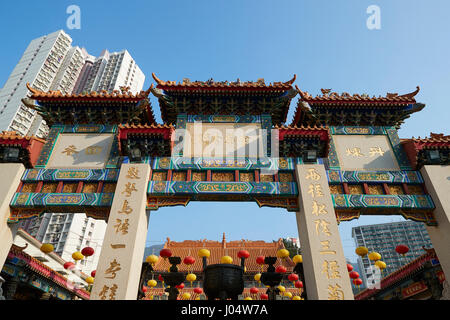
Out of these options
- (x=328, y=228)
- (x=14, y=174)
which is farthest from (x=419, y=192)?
(x=14, y=174)

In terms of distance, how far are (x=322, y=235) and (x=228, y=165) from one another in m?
3.39

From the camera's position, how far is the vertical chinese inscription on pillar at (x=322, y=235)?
653 cm

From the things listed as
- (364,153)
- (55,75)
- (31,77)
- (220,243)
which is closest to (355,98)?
(364,153)

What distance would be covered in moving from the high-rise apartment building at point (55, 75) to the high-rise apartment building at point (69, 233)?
14.4 m

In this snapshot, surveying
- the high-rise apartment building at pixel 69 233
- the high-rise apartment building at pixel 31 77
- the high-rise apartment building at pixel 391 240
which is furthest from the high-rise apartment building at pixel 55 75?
the high-rise apartment building at pixel 391 240

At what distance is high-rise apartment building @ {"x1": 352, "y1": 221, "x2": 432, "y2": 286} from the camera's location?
69438 millimetres

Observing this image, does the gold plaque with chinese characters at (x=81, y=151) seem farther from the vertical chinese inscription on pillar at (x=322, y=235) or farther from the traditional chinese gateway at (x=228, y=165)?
the vertical chinese inscription on pillar at (x=322, y=235)

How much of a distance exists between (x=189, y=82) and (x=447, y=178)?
8.79 m

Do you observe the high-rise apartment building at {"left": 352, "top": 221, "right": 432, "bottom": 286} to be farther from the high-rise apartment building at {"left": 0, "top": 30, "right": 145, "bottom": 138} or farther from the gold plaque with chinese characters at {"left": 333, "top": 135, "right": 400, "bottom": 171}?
the high-rise apartment building at {"left": 0, "top": 30, "right": 145, "bottom": 138}

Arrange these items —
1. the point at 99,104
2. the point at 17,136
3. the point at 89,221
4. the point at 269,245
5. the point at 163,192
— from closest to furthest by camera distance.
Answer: the point at 163,192 → the point at 17,136 → the point at 99,104 → the point at 269,245 → the point at 89,221

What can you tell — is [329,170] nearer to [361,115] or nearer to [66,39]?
[361,115]

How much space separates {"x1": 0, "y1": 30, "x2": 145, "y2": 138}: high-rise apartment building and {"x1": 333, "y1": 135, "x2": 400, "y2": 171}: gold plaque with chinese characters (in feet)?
154

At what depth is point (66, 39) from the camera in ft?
209


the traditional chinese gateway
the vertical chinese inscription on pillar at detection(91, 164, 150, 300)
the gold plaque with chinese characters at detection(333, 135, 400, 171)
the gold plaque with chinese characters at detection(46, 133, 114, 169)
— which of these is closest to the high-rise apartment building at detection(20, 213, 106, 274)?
the gold plaque with chinese characters at detection(46, 133, 114, 169)
